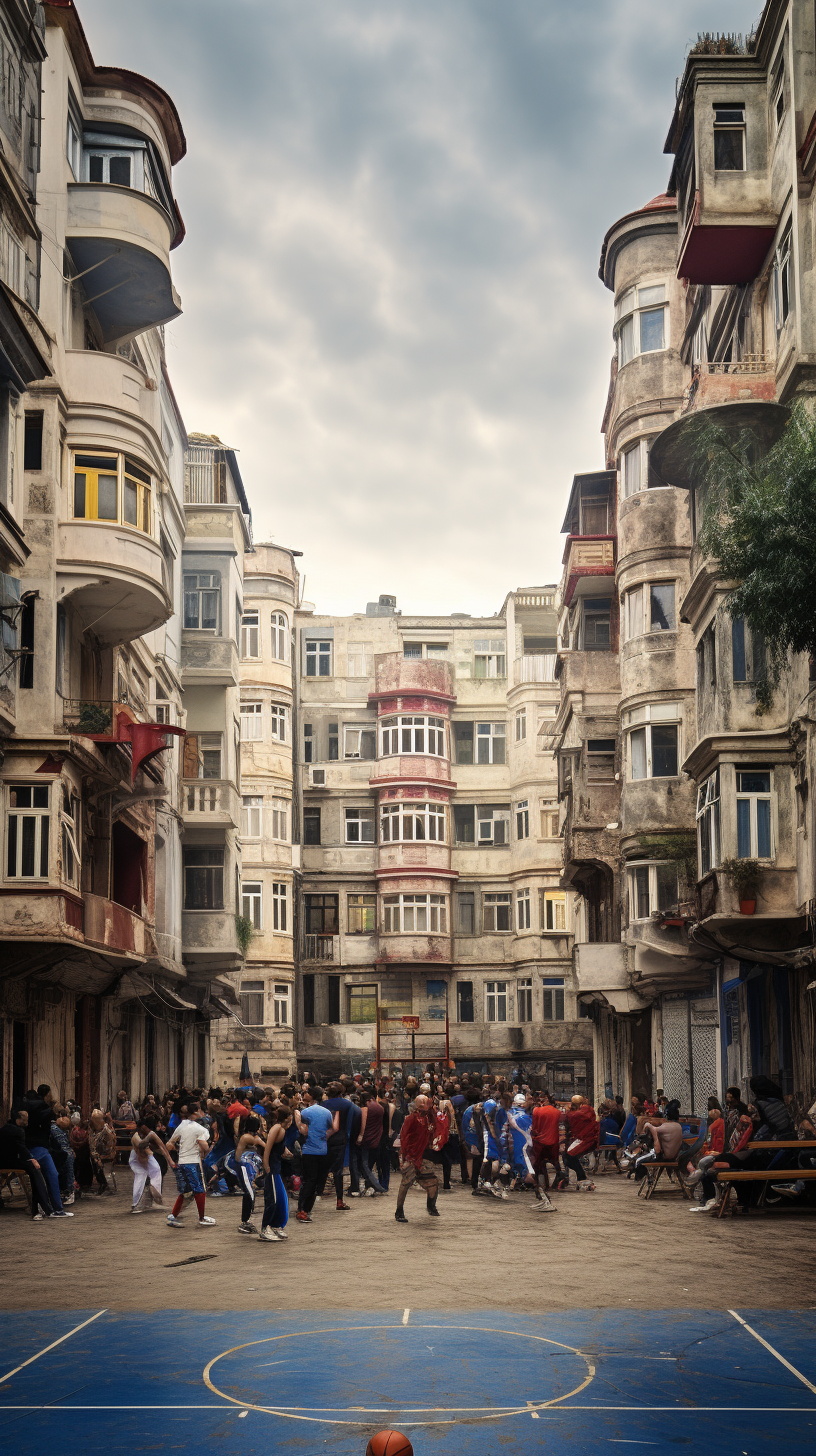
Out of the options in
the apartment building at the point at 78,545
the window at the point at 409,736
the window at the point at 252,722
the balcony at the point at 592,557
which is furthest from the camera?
the window at the point at 409,736

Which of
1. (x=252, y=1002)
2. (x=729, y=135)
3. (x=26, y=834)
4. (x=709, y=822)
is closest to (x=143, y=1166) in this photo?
(x=26, y=834)

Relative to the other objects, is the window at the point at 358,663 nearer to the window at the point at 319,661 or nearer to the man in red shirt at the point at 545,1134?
the window at the point at 319,661

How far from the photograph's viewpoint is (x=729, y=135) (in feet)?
97.3

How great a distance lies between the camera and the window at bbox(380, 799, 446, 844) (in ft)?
200

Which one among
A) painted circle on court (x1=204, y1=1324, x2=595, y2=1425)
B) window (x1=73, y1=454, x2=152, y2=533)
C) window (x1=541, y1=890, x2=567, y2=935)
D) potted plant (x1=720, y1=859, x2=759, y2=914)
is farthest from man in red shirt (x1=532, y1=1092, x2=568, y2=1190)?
window (x1=541, y1=890, x2=567, y2=935)

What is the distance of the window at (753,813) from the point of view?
27984 millimetres

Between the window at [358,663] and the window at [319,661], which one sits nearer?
the window at [358,663]

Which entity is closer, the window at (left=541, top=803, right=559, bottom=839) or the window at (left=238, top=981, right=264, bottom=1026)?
the window at (left=238, top=981, right=264, bottom=1026)

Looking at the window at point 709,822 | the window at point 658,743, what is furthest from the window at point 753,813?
the window at point 658,743

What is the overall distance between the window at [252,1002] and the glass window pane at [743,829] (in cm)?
3076

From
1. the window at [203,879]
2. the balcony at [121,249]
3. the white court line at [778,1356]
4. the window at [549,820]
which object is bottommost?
the white court line at [778,1356]

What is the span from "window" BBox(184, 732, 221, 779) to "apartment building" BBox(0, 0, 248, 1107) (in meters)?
6.14

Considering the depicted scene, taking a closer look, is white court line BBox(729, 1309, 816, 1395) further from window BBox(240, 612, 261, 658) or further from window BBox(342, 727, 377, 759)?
window BBox(342, 727, 377, 759)

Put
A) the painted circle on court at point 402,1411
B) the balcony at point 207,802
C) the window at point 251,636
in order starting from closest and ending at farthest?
the painted circle on court at point 402,1411 < the balcony at point 207,802 < the window at point 251,636
